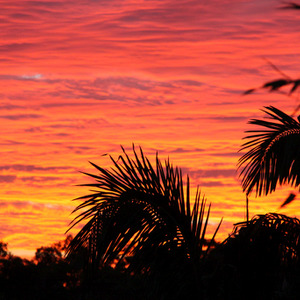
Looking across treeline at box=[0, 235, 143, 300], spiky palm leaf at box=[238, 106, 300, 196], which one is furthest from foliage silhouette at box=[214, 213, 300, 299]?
treeline at box=[0, 235, 143, 300]

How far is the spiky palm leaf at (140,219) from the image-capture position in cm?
662

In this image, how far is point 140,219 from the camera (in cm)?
682

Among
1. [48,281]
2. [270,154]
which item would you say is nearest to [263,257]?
[270,154]

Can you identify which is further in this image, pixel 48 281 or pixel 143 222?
pixel 48 281

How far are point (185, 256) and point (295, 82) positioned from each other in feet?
13.8

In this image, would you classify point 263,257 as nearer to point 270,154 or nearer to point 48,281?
point 270,154

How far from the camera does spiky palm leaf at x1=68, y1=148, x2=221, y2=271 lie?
6621mm

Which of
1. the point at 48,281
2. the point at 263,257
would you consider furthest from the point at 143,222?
the point at 48,281

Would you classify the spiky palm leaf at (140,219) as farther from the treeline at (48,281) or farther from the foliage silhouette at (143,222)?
the treeline at (48,281)

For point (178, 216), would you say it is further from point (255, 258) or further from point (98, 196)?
point (255, 258)

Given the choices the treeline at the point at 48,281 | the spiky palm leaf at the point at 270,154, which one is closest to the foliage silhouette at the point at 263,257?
the spiky palm leaf at the point at 270,154

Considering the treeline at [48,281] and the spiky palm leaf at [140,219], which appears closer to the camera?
the spiky palm leaf at [140,219]

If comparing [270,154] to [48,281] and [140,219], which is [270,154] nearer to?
[140,219]

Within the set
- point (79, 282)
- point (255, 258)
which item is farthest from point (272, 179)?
point (79, 282)
